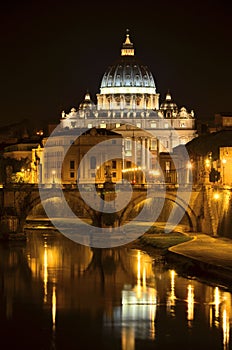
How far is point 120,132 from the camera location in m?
104

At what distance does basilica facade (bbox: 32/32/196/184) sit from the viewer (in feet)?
253

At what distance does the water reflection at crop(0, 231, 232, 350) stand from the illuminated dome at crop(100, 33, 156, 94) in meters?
83.2

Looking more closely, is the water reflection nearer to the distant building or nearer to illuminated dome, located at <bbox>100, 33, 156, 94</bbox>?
the distant building

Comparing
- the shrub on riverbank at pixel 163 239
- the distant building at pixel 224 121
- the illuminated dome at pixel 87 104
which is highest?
the illuminated dome at pixel 87 104

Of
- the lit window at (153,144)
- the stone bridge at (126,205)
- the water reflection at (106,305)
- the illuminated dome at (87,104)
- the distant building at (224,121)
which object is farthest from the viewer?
the illuminated dome at (87,104)

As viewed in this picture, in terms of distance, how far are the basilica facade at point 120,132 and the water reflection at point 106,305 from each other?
A: 134 feet

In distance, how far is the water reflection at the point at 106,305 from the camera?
23156mm

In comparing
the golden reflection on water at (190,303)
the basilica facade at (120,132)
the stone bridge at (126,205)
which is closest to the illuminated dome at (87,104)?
the basilica facade at (120,132)

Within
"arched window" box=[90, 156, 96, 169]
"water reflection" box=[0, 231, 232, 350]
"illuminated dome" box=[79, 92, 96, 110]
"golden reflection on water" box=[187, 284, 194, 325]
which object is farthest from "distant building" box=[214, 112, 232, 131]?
"golden reflection on water" box=[187, 284, 194, 325]

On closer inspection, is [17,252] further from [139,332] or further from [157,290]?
[139,332]

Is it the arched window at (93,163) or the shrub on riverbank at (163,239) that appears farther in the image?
the arched window at (93,163)

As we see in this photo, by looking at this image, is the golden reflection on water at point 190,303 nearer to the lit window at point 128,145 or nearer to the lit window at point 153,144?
the lit window at point 128,145

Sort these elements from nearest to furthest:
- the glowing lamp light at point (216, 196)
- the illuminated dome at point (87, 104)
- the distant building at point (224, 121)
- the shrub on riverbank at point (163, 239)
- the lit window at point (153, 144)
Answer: the shrub on riverbank at point (163, 239), the glowing lamp light at point (216, 196), the distant building at point (224, 121), the lit window at point (153, 144), the illuminated dome at point (87, 104)

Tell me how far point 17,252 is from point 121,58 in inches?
3392
